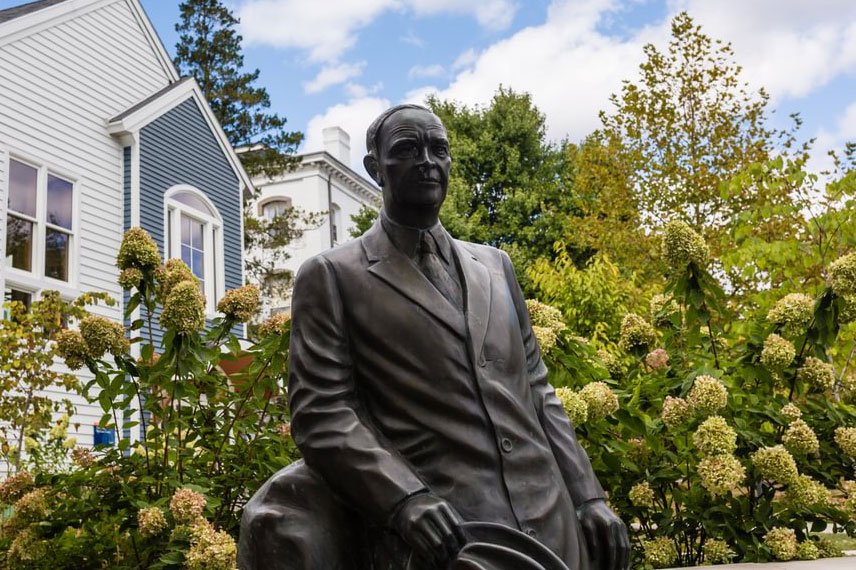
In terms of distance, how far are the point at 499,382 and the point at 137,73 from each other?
51.4 ft

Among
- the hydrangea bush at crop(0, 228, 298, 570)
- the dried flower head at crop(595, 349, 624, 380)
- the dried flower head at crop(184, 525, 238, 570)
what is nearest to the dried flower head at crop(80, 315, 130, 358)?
the hydrangea bush at crop(0, 228, 298, 570)

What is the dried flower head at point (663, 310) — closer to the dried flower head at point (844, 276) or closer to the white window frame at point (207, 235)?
the dried flower head at point (844, 276)

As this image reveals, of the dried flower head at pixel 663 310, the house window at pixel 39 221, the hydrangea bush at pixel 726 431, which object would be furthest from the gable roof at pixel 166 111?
the hydrangea bush at pixel 726 431

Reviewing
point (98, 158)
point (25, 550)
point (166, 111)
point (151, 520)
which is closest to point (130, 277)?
point (151, 520)

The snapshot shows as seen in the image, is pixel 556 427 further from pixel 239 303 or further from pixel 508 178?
pixel 508 178

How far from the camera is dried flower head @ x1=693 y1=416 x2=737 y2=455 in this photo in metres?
4.11

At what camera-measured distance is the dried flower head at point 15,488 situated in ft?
14.7

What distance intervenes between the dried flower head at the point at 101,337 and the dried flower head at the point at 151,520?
84 centimetres

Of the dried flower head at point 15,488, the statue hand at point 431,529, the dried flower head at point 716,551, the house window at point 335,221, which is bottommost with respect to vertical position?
the dried flower head at point 716,551

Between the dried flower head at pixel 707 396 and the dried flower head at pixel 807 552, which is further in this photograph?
the dried flower head at pixel 807 552

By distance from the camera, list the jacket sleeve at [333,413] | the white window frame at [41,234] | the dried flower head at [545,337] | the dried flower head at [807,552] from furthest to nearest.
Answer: the white window frame at [41,234]
the dried flower head at [545,337]
the dried flower head at [807,552]
the jacket sleeve at [333,413]

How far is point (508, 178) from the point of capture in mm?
26031

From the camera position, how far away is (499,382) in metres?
2.50

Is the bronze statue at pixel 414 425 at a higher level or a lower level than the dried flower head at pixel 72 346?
lower
